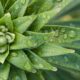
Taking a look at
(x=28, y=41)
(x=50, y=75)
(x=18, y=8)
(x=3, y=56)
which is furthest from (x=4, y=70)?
(x=50, y=75)

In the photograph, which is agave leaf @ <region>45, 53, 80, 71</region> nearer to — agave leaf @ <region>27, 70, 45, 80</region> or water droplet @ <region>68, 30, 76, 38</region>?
agave leaf @ <region>27, 70, 45, 80</region>

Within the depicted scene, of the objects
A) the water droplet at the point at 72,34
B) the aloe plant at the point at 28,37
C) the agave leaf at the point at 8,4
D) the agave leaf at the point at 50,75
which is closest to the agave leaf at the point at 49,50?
the aloe plant at the point at 28,37

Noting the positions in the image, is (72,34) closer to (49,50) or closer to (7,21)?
(49,50)

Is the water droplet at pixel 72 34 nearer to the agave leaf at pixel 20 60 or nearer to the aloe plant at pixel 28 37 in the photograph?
the aloe plant at pixel 28 37

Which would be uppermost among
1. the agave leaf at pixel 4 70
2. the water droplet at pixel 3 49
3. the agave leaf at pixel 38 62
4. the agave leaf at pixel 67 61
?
the water droplet at pixel 3 49

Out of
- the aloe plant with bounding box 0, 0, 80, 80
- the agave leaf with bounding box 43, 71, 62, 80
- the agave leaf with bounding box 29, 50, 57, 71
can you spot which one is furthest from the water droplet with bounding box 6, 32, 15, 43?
the agave leaf with bounding box 43, 71, 62, 80

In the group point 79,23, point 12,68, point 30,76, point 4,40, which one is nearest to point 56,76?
point 79,23
